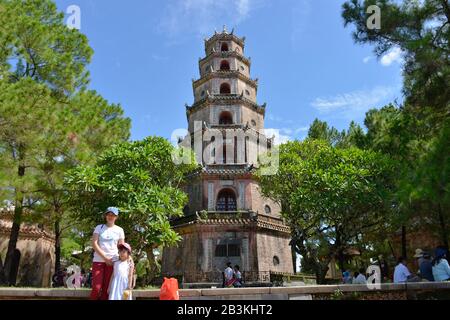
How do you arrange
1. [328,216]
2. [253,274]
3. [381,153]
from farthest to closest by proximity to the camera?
[253,274] < [381,153] < [328,216]

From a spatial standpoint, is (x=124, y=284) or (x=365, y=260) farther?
(x=365, y=260)

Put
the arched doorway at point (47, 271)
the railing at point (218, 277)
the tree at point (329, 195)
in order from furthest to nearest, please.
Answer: the arched doorway at point (47, 271) < the railing at point (218, 277) < the tree at point (329, 195)

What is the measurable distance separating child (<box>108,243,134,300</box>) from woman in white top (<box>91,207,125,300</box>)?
0.21 metres

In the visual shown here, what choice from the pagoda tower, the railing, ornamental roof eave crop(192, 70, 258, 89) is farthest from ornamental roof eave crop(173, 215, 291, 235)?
ornamental roof eave crop(192, 70, 258, 89)

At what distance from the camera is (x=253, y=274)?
21.8m

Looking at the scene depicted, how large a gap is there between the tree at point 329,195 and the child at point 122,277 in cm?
1262

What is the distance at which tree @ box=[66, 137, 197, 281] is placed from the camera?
16125 mm

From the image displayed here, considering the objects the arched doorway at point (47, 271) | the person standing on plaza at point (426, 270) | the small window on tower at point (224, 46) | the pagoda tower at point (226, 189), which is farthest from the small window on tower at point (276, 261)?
the small window on tower at point (224, 46)

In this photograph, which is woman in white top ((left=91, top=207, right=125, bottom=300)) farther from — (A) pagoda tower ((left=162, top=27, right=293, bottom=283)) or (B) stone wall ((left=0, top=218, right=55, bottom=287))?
(B) stone wall ((left=0, top=218, right=55, bottom=287))

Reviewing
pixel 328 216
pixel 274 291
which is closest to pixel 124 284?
pixel 274 291

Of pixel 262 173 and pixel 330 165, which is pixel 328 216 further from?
pixel 262 173

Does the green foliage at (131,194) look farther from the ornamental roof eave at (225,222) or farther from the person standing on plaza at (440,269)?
the person standing on plaza at (440,269)

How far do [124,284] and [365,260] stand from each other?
2465cm

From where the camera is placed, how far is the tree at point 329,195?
1723cm
